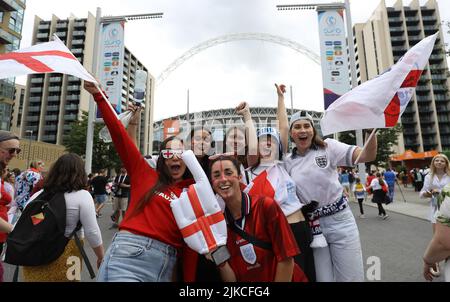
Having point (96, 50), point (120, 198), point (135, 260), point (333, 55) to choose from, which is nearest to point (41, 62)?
point (135, 260)

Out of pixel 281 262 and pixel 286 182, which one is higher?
pixel 286 182

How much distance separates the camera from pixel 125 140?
→ 1.98 metres

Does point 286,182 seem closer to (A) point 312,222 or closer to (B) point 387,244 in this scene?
(A) point 312,222

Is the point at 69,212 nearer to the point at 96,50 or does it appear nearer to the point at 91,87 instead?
the point at 91,87

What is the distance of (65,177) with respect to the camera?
2.44 meters

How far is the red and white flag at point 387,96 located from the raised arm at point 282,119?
1.53 ft

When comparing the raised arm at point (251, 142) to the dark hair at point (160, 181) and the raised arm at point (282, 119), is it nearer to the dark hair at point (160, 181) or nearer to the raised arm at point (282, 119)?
the raised arm at point (282, 119)

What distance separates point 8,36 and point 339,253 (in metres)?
44.4

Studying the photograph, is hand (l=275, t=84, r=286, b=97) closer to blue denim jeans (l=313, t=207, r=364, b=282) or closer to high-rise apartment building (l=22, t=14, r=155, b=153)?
blue denim jeans (l=313, t=207, r=364, b=282)

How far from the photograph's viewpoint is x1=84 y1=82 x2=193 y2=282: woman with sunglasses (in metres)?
1.66
